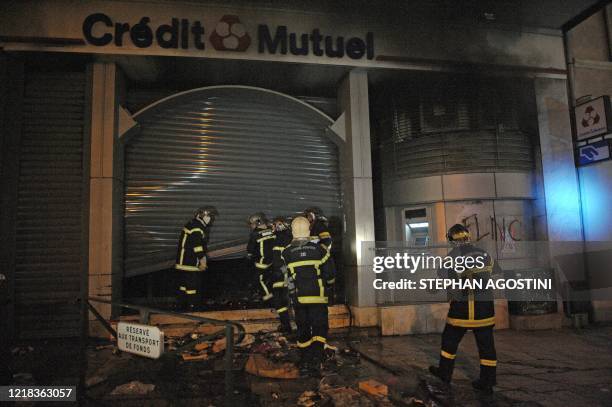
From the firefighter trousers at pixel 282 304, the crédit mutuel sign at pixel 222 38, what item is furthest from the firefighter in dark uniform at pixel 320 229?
the crédit mutuel sign at pixel 222 38

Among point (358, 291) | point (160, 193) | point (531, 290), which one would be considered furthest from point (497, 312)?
point (160, 193)

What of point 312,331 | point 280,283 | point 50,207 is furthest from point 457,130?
point 50,207

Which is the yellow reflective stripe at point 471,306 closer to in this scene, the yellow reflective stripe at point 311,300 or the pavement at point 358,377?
the pavement at point 358,377

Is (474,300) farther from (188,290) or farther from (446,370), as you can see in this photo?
(188,290)

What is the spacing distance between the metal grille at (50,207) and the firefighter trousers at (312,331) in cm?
444

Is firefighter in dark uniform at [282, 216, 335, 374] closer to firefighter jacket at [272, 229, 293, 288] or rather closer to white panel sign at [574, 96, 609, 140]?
firefighter jacket at [272, 229, 293, 288]

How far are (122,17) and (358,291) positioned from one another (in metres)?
6.82

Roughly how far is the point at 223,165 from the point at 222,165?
0.9 inches

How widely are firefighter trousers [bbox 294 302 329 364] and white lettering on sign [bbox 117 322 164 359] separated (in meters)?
2.21

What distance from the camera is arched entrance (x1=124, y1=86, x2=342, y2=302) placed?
8.25 m

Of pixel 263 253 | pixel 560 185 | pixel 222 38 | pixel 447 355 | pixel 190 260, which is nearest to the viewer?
pixel 447 355

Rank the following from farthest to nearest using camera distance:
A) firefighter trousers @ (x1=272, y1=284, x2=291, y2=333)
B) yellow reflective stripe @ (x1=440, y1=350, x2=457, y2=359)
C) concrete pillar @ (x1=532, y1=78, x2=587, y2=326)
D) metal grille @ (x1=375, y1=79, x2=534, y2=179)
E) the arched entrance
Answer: metal grille @ (x1=375, y1=79, x2=534, y2=179)
concrete pillar @ (x1=532, y1=78, x2=587, y2=326)
the arched entrance
firefighter trousers @ (x1=272, y1=284, x2=291, y2=333)
yellow reflective stripe @ (x1=440, y1=350, x2=457, y2=359)

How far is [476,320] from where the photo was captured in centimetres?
452

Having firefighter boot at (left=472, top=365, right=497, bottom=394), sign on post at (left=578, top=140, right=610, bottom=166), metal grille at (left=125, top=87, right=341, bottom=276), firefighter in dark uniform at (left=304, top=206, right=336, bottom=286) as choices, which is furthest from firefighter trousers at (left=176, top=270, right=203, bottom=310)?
sign on post at (left=578, top=140, right=610, bottom=166)
